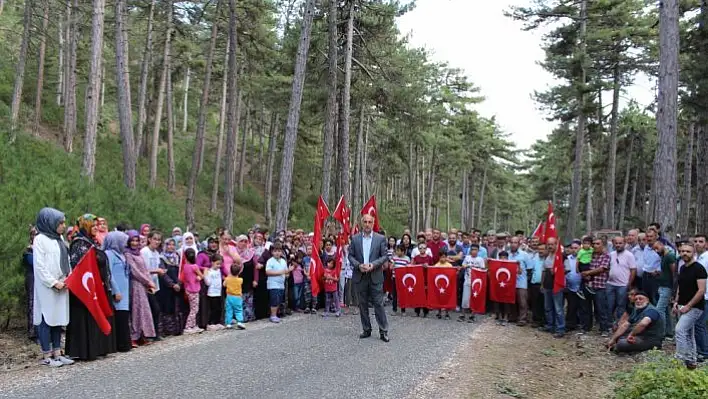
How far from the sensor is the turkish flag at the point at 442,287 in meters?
13.3

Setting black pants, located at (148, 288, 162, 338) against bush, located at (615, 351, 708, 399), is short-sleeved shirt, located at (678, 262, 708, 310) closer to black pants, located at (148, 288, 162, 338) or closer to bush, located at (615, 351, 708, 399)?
bush, located at (615, 351, 708, 399)

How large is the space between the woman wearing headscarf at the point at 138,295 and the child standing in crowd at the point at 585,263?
27.3 ft

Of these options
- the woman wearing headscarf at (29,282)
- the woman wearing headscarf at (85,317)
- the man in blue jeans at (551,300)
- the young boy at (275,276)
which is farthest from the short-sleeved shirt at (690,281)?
the woman wearing headscarf at (29,282)

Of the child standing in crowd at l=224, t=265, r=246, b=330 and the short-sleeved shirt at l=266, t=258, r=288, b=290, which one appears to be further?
the short-sleeved shirt at l=266, t=258, r=288, b=290

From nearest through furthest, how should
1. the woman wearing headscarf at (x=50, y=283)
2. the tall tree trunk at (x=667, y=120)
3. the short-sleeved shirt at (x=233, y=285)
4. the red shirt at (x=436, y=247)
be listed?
1. the woman wearing headscarf at (x=50, y=283)
2. the short-sleeved shirt at (x=233, y=285)
3. the tall tree trunk at (x=667, y=120)
4. the red shirt at (x=436, y=247)

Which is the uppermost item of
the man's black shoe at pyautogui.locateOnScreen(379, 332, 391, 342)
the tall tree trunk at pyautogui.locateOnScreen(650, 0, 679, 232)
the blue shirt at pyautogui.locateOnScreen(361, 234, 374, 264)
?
the tall tree trunk at pyautogui.locateOnScreen(650, 0, 679, 232)

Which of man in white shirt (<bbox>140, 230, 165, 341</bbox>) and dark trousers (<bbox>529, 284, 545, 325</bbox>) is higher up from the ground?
man in white shirt (<bbox>140, 230, 165, 341</bbox>)

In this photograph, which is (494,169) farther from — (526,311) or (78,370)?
(78,370)

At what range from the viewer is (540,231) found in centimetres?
1409

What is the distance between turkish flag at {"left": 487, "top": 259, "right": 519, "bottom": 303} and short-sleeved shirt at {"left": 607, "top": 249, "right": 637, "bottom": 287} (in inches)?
89.8

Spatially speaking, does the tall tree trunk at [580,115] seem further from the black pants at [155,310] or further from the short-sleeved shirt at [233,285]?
the black pants at [155,310]

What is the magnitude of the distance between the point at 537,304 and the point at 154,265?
8.08 metres

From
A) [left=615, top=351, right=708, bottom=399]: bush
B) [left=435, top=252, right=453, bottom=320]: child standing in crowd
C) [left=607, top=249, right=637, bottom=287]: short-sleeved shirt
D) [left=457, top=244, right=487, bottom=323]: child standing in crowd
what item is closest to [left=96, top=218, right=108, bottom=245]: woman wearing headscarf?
[left=615, top=351, right=708, bottom=399]: bush

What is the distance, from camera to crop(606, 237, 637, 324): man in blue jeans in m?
11.0
